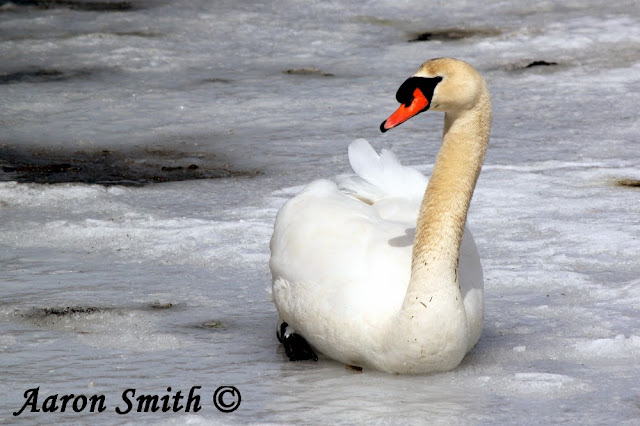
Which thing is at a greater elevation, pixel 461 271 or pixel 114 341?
pixel 461 271

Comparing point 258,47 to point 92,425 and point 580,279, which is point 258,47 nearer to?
point 580,279

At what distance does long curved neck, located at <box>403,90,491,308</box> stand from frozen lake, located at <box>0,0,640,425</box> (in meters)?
0.48

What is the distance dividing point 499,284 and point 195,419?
2.10 meters

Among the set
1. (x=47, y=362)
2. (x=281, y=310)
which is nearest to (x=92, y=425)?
(x=47, y=362)

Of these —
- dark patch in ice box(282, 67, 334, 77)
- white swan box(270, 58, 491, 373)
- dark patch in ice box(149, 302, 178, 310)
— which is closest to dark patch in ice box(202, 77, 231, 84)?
dark patch in ice box(282, 67, 334, 77)

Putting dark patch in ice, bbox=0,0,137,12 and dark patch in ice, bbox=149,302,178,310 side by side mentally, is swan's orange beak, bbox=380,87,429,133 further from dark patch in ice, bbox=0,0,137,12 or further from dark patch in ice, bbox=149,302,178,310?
dark patch in ice, bbox=0,0,137,12

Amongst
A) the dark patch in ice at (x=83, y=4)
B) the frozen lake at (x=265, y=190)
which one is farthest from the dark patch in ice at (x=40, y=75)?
A: the dark patch in ice at (x=83, y=4)

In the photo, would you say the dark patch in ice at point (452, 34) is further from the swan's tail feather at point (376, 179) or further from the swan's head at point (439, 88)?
the swan's head at point (439, 88)

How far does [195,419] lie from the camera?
13.1 feet

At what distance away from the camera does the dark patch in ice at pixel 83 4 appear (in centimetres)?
1347

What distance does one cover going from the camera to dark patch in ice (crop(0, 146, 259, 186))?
26.1ft

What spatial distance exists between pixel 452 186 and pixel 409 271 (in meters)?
0.36

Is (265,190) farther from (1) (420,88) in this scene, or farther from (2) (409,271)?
(1) (420,88)

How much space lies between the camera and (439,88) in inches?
171
